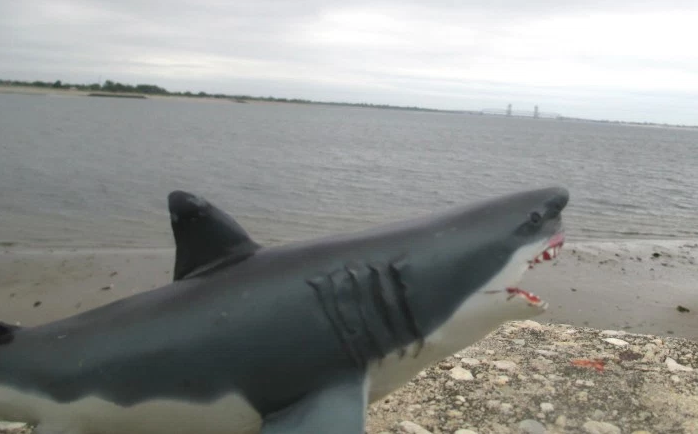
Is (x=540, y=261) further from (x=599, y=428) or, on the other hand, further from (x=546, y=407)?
(x=546, y=407)

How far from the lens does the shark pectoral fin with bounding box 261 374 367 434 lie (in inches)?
97.3

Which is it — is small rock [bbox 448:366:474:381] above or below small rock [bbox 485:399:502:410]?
below

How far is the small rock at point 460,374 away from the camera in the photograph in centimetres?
536

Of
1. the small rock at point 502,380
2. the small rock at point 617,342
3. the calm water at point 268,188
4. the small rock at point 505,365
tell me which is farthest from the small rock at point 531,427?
the calm water at point 268,188

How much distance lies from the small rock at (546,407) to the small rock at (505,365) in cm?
67

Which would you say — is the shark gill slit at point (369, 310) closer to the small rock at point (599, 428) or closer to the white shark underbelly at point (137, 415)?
the white shark underbelly at point (137, 415)

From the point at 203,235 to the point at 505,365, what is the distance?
140 inches

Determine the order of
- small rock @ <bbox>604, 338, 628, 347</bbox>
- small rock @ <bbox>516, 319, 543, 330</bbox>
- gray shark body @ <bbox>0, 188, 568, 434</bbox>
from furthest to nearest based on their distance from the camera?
1. small rock @ <bbox>516, 319, 543, 330</bbox>
2. small rock @ <bbox>604, 338, 628, 347</bbox>
3. gray shark body @ <bbox>0, 188, 568, 434</bbox>

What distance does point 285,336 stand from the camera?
265 cm

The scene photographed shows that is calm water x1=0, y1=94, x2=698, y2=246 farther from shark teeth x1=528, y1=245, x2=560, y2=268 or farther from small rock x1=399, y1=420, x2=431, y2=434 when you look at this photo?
shark teeth x1=528, y1=245, x2=560, y2=268

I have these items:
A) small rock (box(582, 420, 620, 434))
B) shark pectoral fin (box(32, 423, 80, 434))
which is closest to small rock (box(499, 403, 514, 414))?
small rock (box(582, 420, 620, 434))

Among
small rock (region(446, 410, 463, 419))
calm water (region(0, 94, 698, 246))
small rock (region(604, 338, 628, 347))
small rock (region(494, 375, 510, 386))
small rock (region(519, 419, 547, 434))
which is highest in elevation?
small rock (region(519, 419, 547, 434))

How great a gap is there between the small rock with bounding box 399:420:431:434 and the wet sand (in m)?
4.74

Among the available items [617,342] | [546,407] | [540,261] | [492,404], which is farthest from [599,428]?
[617,342]
